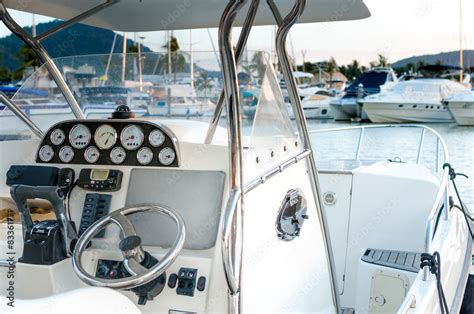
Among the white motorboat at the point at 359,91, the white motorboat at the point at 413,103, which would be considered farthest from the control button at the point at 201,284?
the white motorboat at the point at 359,91

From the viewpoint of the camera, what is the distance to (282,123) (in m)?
2.62

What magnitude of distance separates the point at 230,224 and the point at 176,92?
4.96ft

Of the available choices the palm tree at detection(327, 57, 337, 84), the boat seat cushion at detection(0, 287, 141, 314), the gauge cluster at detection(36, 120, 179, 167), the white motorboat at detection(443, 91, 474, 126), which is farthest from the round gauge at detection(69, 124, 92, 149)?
the palm tree at detection(327, 57, 337, 84)

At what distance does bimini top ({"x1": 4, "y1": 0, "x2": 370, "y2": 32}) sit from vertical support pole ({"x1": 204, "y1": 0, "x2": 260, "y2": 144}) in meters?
0.52

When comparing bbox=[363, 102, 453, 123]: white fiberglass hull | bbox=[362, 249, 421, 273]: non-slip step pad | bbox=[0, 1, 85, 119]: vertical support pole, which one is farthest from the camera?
bbox=[363, 102, 453, 123]: white fiberglass hull

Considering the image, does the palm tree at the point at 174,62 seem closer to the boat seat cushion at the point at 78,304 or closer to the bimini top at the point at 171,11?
the bimini top at the point at 171,11

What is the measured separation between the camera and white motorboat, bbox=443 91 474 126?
25.3m

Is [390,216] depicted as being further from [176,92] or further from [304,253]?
[176,92]

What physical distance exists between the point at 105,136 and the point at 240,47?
2.50ft

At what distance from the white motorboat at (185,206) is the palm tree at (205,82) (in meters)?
0.20

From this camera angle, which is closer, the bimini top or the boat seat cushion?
the boat seat cushion

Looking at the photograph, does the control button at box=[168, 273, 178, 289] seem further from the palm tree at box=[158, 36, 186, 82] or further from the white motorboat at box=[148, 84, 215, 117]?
the palm tree at box=[158, 36, 186, 82]

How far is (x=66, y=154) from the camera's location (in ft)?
8.38

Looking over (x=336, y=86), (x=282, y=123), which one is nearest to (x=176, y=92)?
(x=282, y=123)
